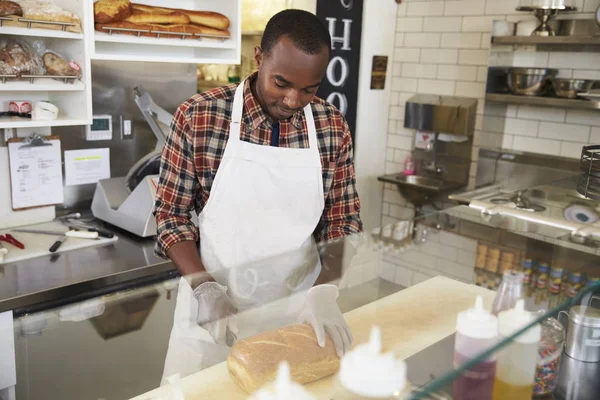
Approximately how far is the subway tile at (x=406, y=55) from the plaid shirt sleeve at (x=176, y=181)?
303 cm

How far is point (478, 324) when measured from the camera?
1014 millimetres

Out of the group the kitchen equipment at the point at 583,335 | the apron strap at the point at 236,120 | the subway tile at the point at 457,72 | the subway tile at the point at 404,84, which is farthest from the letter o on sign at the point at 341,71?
the kitchen equipment at the point at 583,335

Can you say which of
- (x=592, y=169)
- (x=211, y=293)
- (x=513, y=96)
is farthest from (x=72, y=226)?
(x=513, y=96)

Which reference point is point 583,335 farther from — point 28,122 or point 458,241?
point 28,122

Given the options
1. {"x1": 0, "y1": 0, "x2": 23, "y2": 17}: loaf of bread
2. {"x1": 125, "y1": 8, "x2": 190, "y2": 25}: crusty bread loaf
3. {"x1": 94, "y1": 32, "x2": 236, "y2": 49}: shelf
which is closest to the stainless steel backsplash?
{"x1": 94, "y1": 32, "x2": 236, "y2": 49}: shelf

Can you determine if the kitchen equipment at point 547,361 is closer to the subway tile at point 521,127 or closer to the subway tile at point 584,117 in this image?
the subway tile at point 584,117

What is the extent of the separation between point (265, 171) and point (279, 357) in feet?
2.82

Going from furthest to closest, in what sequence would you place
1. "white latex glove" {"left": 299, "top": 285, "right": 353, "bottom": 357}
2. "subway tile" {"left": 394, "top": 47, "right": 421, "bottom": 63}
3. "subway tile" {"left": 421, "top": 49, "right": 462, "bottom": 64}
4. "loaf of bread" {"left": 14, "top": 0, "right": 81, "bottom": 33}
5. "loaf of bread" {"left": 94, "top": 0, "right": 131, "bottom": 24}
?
"subway tile" {"left": 394, "top": 47, "right": 421, "bottom": 63}
"subway tile" {"left": 421, "top": 49, "right": 462, "bottom": 64}
"loaf of bread" {"left": 94, "top": 0, "right": 131, "bottom": 24}
"loaf of bread" {"left": 14, "top": 0, "right": 81, "bottom": 33}
"white latex glove" {"left": 299, "top": 285, "right": 353, "bottom": 357}

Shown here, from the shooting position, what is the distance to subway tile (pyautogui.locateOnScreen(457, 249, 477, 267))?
5.14 feet

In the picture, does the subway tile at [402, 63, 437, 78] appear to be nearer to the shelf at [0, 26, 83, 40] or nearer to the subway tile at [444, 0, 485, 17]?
the subway tile at [444, 0, 485, 17]

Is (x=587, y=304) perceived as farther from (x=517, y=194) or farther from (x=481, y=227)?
(x=517, y=194)

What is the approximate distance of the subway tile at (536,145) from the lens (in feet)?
12.4

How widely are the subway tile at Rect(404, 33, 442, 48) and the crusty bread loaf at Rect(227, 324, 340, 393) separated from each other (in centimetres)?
356

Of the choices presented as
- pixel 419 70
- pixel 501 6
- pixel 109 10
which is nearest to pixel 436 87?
pixel 419 70
